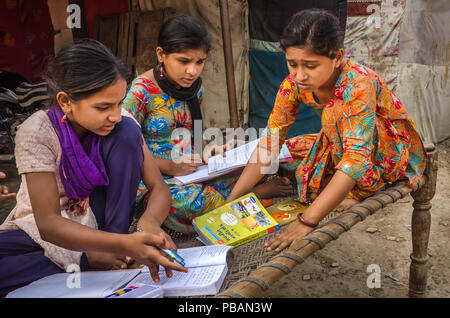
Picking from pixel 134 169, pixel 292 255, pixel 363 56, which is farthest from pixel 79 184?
pixel 363 56

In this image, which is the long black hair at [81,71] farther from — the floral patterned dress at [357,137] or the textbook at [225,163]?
the floral patterned dress at [357,137]

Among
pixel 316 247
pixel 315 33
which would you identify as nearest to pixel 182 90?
pixel 315 33

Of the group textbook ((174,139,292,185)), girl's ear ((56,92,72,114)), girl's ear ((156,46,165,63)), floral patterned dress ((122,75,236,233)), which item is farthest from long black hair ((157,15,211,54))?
girl's ear ((56,92,72,114))

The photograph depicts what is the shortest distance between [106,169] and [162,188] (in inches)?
10.6

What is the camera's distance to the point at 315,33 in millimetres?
1718

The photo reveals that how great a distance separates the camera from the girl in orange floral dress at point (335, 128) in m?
1.76

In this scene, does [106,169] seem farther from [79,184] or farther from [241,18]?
[241,18]

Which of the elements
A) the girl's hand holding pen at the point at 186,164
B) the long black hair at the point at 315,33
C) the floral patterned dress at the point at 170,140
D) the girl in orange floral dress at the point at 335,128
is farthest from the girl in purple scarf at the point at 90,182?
the long black hair at the point at 315,33

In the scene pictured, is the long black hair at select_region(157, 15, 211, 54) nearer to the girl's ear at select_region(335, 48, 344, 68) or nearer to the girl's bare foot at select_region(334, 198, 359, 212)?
the girl's ear at select_region(335, 48, 344, 68)

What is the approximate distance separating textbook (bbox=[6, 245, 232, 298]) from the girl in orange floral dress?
0.42 metres

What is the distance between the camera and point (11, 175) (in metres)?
A: 4.50

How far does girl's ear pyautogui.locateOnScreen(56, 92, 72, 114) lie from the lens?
1438mm

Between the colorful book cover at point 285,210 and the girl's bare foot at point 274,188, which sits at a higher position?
the girl's bare foot at point 274,188
